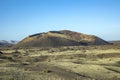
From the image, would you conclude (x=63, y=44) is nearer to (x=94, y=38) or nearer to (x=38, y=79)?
(x=94, y=38)

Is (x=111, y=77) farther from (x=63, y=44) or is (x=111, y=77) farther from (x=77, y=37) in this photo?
(x=77, y=37)

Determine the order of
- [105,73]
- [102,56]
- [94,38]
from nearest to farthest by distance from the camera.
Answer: [105,73] → [102,56] → [94,38]

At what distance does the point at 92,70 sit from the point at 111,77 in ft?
13.4

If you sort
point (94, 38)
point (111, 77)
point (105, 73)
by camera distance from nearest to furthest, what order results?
1. point (111, 77)
2. point (105, 73)
3. point (94, 38)

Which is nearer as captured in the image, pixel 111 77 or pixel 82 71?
pixel 111 77

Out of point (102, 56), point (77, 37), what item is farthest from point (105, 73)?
point (77, 37)

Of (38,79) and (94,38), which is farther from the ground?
(94,38)

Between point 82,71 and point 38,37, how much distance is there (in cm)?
9350

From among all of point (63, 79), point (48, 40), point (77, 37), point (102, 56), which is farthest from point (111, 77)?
point (77, 37)

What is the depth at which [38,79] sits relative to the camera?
23141 mm

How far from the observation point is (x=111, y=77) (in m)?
30.7

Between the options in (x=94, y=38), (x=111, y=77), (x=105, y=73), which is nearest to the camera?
(x=111, y=77)

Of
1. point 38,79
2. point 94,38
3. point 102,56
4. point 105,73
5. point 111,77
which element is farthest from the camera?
point 94,38

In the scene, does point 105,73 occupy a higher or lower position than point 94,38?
lower
